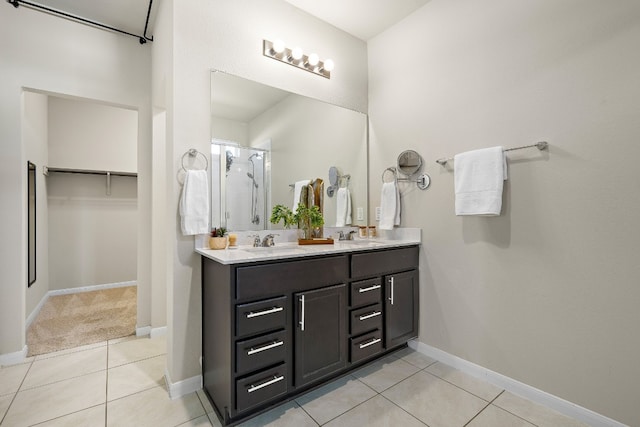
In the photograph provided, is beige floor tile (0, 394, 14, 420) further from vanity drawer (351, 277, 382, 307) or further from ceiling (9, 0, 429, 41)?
Result: ceiling (9, 0, 429, 41)

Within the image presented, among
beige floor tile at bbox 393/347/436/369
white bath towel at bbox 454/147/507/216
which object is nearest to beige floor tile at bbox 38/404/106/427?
beige floor tile at bbox 393/347/436/369

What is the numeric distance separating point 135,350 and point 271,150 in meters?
1.95

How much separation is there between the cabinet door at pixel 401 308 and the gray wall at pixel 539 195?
9 cm

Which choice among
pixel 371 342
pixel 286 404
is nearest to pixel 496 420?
pixel 371 342

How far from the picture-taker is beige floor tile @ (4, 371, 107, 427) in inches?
61.9

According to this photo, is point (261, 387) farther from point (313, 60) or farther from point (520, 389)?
point (313, 60)

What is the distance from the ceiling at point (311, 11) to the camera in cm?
220

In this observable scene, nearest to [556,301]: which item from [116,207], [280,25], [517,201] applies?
[517,201]

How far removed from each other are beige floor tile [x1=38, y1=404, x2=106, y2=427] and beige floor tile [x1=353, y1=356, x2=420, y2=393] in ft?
4.85

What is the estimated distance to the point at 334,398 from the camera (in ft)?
5.72

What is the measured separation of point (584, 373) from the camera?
1.54 m

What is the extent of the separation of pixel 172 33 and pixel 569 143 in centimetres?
238

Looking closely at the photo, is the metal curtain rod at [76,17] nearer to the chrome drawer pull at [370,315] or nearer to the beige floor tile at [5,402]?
the beige floor tile at [5,402]

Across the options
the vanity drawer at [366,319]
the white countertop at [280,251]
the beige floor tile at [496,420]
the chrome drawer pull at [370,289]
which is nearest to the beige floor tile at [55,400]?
the white countertop at [280,251]
